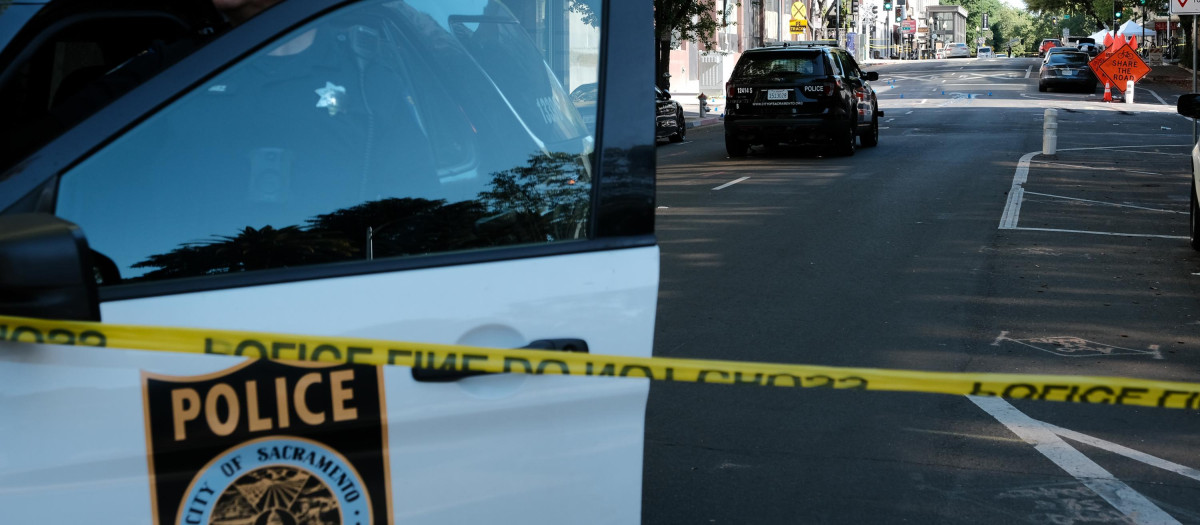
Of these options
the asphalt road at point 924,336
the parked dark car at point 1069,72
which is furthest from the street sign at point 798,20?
the asphalt road at point 924,336

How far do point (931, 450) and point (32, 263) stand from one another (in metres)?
3.91

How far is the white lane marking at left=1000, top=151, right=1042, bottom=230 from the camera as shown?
1197cm

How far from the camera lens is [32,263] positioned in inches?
66.7

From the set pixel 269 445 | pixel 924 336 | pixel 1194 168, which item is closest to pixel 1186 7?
pixel 1194 168

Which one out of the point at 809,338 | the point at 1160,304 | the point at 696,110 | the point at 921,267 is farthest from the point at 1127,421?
the point at 696,110

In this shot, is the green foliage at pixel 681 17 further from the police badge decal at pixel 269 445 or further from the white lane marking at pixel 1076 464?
the police badge decal at pixel 269 445

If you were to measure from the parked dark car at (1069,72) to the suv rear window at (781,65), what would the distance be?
89.3 ft

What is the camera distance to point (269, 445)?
1.99m

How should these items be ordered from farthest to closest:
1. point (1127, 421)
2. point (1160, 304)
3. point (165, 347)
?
point (1160, 304)
point (1127, 421)
point (165, 347)

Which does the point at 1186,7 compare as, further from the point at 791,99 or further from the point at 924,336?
the point at 924,336

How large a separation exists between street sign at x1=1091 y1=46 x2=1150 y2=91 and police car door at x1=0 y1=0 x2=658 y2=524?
34.7 metres

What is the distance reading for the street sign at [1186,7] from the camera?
18.7m

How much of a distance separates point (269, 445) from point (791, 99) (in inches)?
691

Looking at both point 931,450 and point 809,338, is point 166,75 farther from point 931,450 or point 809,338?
point 809,338
